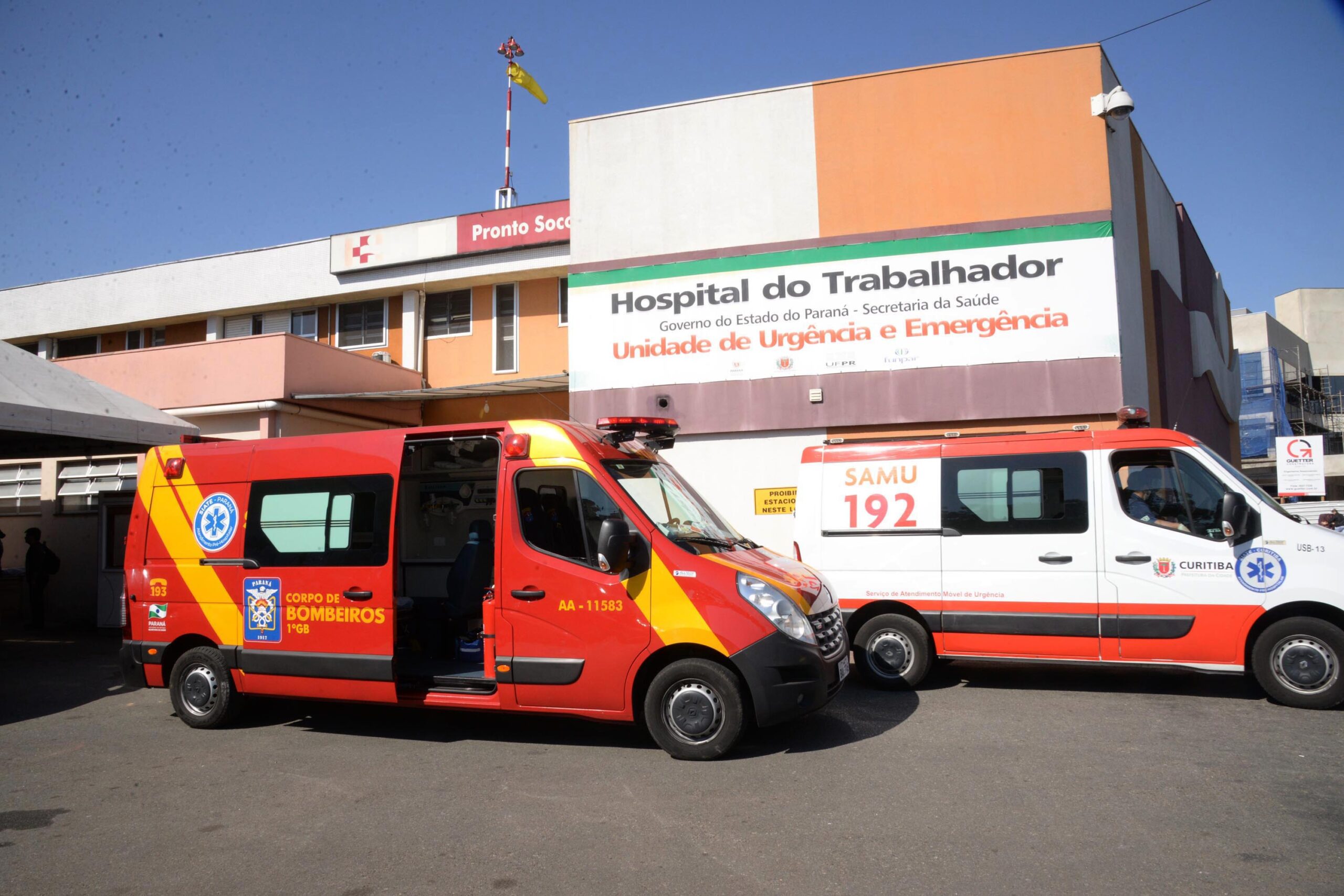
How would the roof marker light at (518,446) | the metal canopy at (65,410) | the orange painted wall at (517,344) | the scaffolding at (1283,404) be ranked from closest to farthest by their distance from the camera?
the roof marker light at (518,446) < the metal canopy at (65,410) < the orange painted wall at (517,344) < the scaffolding at (1283,404)

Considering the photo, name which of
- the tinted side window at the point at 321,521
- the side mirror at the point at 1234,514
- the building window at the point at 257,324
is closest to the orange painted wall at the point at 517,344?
the building window at the point at 257,324

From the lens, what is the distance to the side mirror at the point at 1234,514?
24.1 feet

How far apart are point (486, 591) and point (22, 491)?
1668 centimetres

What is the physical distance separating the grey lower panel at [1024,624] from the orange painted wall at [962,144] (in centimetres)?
730

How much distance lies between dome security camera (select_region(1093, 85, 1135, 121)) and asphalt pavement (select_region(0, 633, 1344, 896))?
853 cm

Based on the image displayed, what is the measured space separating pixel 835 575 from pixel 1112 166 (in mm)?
8912

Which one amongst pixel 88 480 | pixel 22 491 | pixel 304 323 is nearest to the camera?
pixel 88 480

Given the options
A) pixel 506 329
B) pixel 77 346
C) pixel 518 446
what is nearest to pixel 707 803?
pixel 518 446

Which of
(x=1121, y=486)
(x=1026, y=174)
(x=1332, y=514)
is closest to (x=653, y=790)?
(x=1121, y=486)

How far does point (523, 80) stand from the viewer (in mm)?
25172

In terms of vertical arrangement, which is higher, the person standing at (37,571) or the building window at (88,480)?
the building window at (88,480)

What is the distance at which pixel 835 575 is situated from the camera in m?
8.83

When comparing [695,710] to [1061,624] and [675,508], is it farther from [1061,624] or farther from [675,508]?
[1061,624]

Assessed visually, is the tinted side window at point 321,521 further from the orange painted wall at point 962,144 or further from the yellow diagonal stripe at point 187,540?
the orange painted wall at point 962,144
